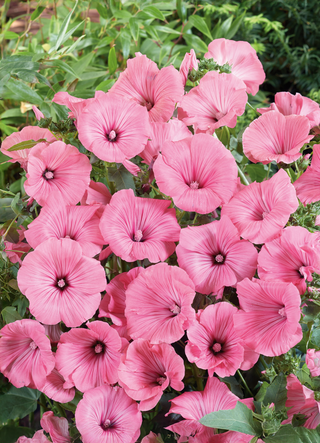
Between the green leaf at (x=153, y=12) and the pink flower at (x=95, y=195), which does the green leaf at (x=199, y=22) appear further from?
the pink flower at (x=95, y=195)

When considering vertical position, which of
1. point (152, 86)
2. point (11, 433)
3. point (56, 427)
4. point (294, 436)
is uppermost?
point (152, 86)

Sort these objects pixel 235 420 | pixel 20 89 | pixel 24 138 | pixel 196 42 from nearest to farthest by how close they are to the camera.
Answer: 1. pixel 235 420
2. pixel 24 138
3. pixel 20 89
4. pixel 196 42

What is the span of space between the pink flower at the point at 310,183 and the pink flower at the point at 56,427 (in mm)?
256

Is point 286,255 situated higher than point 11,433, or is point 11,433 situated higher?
point 286,255

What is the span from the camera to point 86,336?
31 centimetres

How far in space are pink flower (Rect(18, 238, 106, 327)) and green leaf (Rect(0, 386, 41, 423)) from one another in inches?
7.5

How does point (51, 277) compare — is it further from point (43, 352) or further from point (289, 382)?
point (289, 382)

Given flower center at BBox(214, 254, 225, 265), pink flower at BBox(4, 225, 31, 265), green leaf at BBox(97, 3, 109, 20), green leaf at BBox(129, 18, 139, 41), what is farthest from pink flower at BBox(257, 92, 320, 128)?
green leaf at BBox(97, 3, 109, 20)

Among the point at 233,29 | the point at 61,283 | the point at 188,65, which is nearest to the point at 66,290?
the point at 61,283

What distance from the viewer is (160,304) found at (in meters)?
0.30

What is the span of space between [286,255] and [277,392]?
0.09 metres

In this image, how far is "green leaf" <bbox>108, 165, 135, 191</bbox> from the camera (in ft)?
1.08

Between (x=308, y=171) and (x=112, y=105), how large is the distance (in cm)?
15

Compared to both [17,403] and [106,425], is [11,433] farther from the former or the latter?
[106,425]
